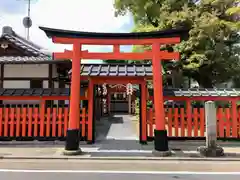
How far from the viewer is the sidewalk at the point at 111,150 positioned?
936 centimetres

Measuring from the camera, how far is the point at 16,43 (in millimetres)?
16781

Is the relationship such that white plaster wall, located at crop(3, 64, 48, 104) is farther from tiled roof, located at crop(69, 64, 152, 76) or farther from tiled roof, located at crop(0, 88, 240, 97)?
tiled roof, located at crop(69, 64, 152, 76)

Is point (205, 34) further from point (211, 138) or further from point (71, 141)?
point (71, 141)

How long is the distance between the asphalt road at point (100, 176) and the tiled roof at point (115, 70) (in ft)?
17.2

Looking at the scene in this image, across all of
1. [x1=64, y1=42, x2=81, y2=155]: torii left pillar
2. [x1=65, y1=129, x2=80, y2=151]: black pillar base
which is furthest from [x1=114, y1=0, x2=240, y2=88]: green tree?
[x1=65, y1=129, x2=80, y2=151]: black pillar base

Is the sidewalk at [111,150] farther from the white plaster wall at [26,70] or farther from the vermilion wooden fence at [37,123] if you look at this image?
the white plaster wall at [26,70]

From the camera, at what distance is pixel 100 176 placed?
7102mm

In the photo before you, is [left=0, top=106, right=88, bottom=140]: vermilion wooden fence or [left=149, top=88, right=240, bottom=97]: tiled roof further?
[left=149, top=88, right=240, bottom=97]: tiled roof

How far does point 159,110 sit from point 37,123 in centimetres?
517

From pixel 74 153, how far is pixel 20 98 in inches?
166

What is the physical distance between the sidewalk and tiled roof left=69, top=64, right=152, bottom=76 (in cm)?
286

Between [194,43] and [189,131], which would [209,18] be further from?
[189,131]

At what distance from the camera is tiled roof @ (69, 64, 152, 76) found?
1187 cm

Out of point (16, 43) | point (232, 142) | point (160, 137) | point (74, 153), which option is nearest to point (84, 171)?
point (74, 153)
